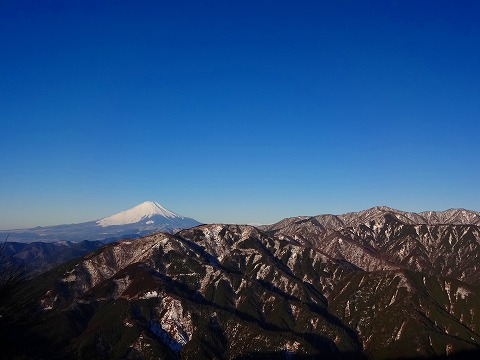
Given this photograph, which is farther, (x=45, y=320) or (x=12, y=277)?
(x=45, y=320)

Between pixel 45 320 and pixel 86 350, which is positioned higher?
pixel 45 320

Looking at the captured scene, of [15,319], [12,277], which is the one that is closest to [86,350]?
[15,319]

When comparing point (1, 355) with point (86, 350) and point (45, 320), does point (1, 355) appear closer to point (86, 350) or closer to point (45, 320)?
point (45, 320)

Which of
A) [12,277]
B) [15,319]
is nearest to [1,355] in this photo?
[15,319]

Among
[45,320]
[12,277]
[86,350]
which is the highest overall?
[12,277]

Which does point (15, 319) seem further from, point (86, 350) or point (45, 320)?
point (86, 350)

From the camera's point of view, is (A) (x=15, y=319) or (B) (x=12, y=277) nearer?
(B) (x=12, y=277)

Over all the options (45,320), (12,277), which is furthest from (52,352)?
(12,277)

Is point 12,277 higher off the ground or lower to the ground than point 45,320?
higher
